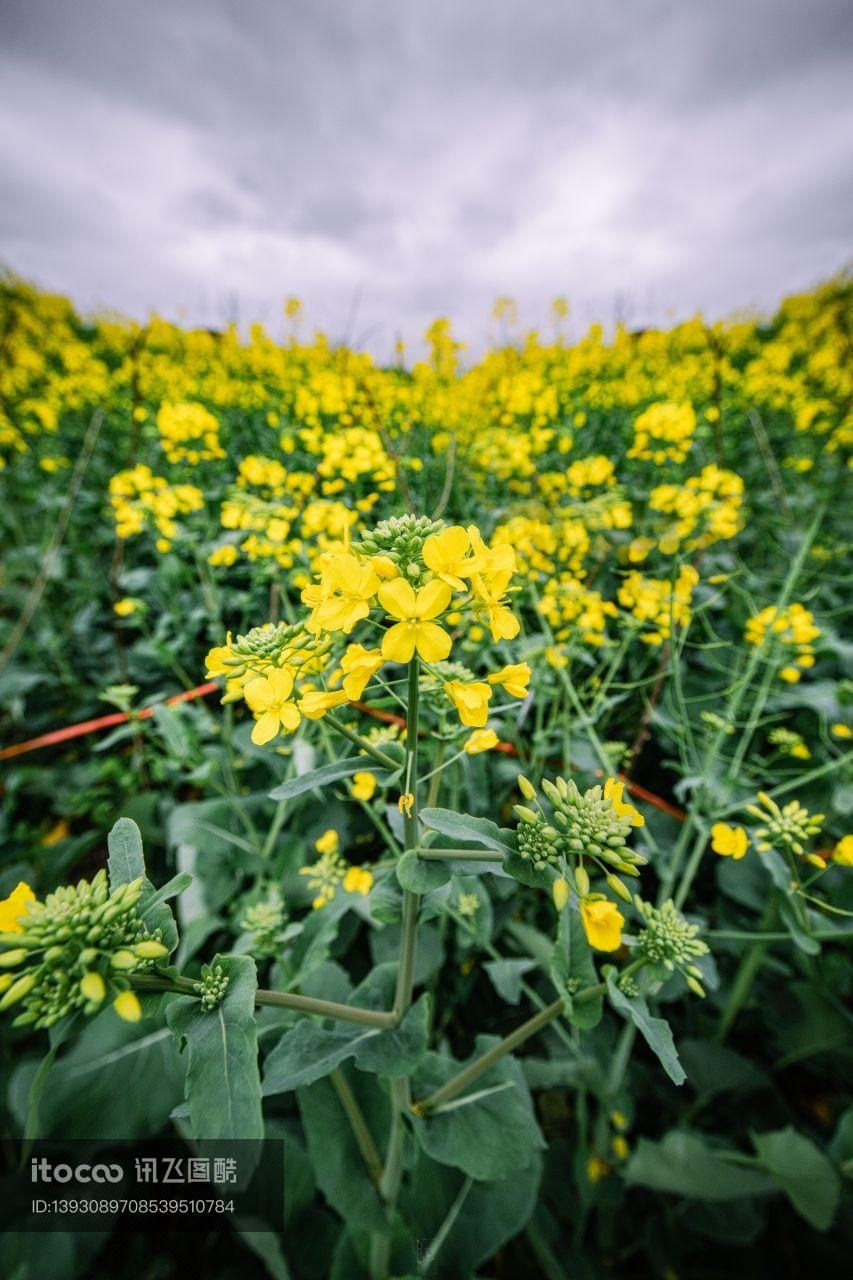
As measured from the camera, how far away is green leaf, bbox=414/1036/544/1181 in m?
1.03

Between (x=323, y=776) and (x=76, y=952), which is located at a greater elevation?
(x=323, y=776)

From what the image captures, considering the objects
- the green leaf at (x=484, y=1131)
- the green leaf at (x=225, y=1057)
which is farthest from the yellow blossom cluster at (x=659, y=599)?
the green leaf at (x=225, y=1057)

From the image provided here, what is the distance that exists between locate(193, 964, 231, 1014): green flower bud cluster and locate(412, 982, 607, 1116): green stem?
51cm

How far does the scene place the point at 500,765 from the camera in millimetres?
1889

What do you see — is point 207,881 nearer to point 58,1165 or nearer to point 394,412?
point 58,1165

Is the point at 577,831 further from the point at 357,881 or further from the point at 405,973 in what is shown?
the point at 357,881

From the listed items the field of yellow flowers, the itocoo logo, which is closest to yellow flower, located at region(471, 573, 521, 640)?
the field of yellow flowers

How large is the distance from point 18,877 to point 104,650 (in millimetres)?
1596

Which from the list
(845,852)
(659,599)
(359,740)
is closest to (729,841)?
(845,852)

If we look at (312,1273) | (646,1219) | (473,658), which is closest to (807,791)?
(473,658)

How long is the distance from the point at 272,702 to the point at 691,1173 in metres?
1.77

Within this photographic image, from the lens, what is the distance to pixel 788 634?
5.88ft

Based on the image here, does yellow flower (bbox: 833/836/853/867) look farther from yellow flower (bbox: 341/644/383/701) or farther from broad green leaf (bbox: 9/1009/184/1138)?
broad green leaf (bbox: 9/1009/184/1138)

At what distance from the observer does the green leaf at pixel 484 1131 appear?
1031 millimetres
